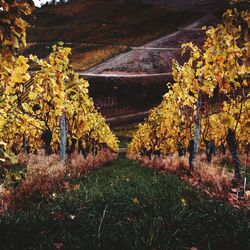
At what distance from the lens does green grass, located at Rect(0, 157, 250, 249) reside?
3279mm

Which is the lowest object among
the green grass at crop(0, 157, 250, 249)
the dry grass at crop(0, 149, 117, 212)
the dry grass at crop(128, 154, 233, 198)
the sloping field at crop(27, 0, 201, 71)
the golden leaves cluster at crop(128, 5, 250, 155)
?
the dry grass at crop(128, 154, 233, 198)

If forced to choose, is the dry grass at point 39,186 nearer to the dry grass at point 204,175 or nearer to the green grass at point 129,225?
the green grass at point 129,225

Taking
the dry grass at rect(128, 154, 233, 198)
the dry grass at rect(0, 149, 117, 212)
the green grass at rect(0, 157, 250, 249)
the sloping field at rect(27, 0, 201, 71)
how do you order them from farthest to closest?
the sloping field at rect(27, 0, 201, 71) → the dry grass at rect(128, 154, 233, 198) → the dry grass at rect(0, 149, 117, 212) → the green grass at rect(0, 157, 250, 249)

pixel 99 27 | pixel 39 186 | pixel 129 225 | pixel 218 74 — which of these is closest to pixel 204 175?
pixel 218 74

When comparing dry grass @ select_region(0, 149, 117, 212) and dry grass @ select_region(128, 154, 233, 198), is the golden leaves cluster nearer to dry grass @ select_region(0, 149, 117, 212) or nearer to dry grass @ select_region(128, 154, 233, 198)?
dry grass @ select_region(128, 154, 233, 198)

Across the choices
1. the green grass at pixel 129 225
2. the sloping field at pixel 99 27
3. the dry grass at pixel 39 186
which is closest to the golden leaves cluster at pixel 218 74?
the green grass at pixel 129 225

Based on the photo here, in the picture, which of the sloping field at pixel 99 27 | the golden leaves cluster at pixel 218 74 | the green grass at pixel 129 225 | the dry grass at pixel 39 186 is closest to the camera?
the green grass at pixel 129 225

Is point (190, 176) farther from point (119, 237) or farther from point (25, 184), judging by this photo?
point (119, 237)

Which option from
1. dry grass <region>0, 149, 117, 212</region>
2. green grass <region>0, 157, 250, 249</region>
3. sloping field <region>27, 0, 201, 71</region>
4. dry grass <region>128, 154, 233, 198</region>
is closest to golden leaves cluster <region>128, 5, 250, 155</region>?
dry grass <region>128, 154, 233, 198</region>

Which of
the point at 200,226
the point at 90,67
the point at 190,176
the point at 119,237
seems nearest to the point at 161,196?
the point at 200,226

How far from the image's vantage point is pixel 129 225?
3.59 m

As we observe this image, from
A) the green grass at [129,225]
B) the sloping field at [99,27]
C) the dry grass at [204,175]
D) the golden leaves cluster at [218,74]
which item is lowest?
the dry grass at [204,175]

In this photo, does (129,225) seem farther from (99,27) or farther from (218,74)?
(99,27)

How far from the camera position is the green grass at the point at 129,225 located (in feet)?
10.8
